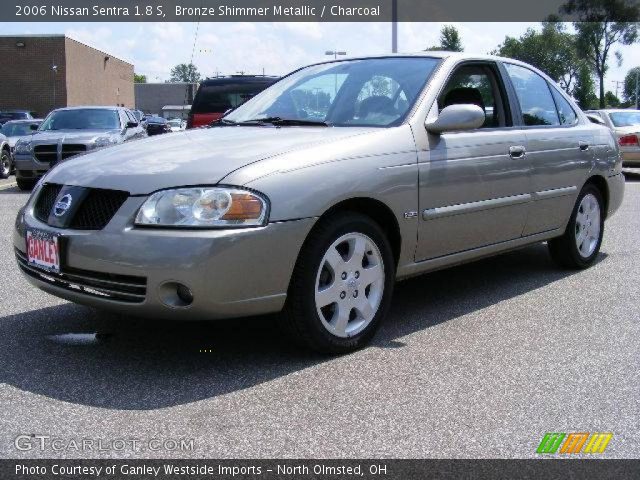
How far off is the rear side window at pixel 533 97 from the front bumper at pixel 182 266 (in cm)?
246

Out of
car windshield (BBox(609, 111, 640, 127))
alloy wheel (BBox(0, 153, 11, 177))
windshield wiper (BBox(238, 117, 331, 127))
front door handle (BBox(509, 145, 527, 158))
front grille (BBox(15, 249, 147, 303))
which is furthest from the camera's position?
alloy wheel (BBox(0, 153, 11, 177))

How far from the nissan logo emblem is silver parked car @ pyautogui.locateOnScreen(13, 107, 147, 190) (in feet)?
27.0

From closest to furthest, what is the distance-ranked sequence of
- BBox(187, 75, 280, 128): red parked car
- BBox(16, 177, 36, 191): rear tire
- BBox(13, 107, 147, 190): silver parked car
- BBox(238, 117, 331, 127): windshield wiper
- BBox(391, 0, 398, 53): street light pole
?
BBox(238, 117, 331, 127): windshield wiper → BBox(13, 107, 147, 190): silver parked car → BBox(187, 75, 280, 128): red parked car → BBox(16, 177, 36, 191): rear tire → BBox(391, 0, 398, 53): street light pole

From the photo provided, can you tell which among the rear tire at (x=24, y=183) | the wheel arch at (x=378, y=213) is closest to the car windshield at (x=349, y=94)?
the wheel arch at (x=378, y=213)

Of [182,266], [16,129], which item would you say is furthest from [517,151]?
[16,129]

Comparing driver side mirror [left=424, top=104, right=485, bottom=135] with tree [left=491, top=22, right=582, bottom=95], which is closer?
driver side mirror [left=424, top=104, right=485, bottom=135]

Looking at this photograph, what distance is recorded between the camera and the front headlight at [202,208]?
3.39 meters

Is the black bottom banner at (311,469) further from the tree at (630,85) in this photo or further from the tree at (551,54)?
the tree at (630,85)

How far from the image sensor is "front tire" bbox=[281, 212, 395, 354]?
3670mm

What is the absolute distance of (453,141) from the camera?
178 inches

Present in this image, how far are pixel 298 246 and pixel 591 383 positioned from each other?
151cm

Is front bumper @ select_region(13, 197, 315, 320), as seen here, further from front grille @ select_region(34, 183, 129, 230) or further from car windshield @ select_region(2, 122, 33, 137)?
car windshield @ select_region(2, 122, 33, 137)

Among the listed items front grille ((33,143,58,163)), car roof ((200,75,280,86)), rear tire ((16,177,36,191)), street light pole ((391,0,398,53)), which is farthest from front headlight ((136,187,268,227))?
street light pole ((391,0,398,53))

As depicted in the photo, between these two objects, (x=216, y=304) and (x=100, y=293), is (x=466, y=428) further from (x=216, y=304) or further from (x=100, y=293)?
(x=100, y=293)
